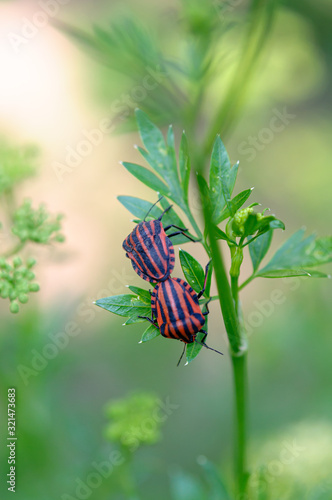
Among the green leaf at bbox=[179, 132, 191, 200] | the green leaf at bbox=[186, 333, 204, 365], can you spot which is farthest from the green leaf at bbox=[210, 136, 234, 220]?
the green leaf at bbox=[186, 333, 204, 365]

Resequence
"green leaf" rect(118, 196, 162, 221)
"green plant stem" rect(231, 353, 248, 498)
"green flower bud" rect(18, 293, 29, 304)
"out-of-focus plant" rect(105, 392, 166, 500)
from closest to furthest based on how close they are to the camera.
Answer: "green plant stem" rect(231, 353, 248, 498) < "green leaf" rect(118, 196, 162, 221) < "green flower bud" rect(18, 293, 29, 304) < "out-of-focus plant" rect(105, 392, 166, 500)

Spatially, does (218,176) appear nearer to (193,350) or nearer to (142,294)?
(142,294)

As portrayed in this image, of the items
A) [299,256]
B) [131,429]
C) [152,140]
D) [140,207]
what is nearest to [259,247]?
[299,256]

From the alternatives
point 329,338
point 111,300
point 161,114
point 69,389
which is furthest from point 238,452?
point 69,389

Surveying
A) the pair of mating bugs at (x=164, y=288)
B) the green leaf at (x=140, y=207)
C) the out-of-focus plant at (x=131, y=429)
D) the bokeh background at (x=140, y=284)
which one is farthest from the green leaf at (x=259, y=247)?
the bokeh background at (x=140, y=284)

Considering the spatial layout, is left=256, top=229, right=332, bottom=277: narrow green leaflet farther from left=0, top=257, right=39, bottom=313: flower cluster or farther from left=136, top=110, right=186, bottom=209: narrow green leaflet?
left=0, top=257, right=39, bottom=313: flower cluster
